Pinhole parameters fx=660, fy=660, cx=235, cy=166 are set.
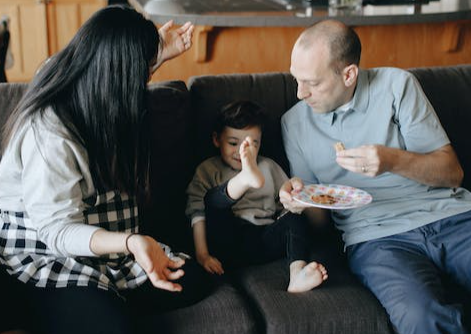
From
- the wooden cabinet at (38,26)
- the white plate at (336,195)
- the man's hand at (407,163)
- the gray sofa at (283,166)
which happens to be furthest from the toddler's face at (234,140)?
the wooden cabinet at (38,26)

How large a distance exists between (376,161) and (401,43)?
2.19 meters

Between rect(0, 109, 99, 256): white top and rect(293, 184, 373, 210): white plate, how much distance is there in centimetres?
65

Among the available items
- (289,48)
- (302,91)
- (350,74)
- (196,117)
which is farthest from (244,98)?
(289,48)

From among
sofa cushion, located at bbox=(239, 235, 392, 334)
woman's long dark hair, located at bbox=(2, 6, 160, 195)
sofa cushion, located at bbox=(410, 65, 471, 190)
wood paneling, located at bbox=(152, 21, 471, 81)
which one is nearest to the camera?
woman's long dark hair, located at bbox=(2, 6, 160, 195)

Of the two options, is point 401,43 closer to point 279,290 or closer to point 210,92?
point 210,92

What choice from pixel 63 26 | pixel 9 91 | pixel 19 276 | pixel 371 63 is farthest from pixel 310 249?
pixel 63 26

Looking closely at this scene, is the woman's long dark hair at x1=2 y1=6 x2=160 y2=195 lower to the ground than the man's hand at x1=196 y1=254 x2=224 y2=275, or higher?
higher

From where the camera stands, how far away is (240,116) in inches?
85.5

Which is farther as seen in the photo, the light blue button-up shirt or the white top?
the light blue button-up shirt

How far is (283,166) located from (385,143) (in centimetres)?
40

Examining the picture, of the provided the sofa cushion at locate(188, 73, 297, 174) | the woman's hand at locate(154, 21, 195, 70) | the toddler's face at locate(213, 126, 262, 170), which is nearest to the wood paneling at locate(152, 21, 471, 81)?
the sofa cushion at locate(188, 73, 297, 174)

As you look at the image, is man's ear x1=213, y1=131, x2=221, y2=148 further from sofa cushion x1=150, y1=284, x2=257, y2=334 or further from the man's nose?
sofa cushion x1=150, y1=284, x2=257, y2=334

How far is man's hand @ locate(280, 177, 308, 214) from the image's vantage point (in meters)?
2.02

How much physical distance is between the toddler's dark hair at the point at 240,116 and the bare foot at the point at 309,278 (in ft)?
1.74
